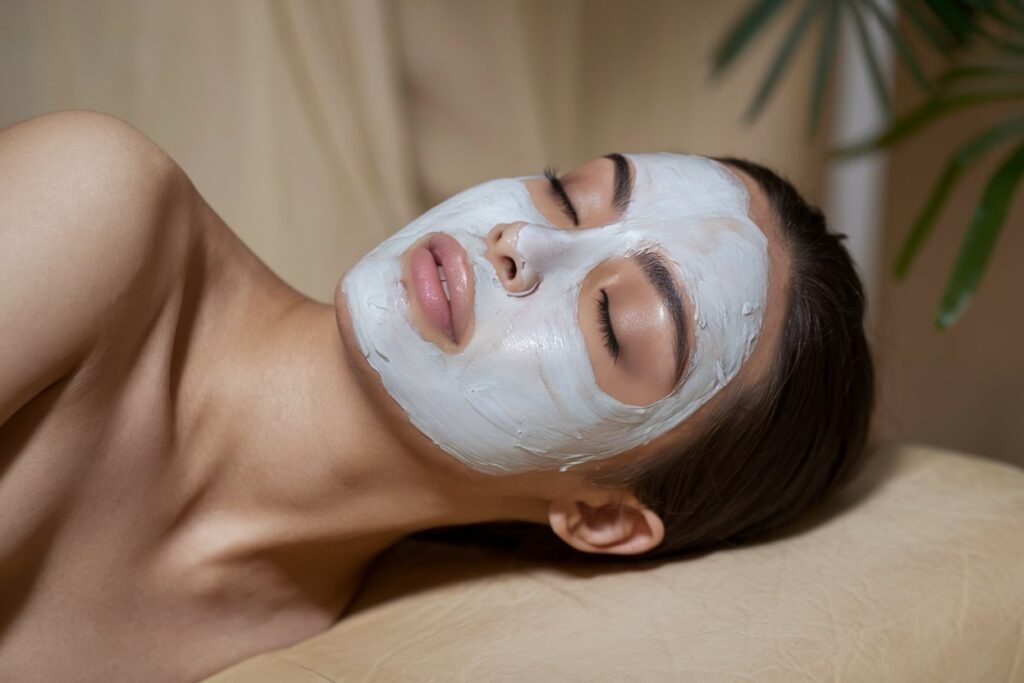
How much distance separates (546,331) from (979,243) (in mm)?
661

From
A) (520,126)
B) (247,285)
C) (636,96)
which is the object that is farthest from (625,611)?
(636,96)

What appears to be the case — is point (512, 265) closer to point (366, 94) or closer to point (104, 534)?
point (104, 534)

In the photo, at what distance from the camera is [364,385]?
1068 millimetres

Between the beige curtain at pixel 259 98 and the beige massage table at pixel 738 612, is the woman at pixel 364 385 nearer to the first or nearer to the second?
the beige massage table at pixel 738 612

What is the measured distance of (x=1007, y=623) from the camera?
1.17 meters

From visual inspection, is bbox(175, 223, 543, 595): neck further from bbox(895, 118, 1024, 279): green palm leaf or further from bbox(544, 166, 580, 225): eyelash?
bbox(895, 118, 1024, 279): green palm leaf

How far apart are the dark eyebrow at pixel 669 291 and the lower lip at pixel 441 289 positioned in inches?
7.1

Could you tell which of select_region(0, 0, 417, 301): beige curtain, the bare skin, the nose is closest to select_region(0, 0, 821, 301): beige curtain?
select_region(0, 0, 417, 301): beige curtain

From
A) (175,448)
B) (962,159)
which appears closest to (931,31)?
(962,159)

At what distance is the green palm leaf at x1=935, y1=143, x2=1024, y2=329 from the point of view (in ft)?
4.39

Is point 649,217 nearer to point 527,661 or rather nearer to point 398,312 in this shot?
point 398,312

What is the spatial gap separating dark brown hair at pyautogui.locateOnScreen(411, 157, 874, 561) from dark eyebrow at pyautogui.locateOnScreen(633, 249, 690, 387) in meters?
0.09

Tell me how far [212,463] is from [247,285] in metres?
0.21

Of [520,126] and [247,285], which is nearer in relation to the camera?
[247,285]
